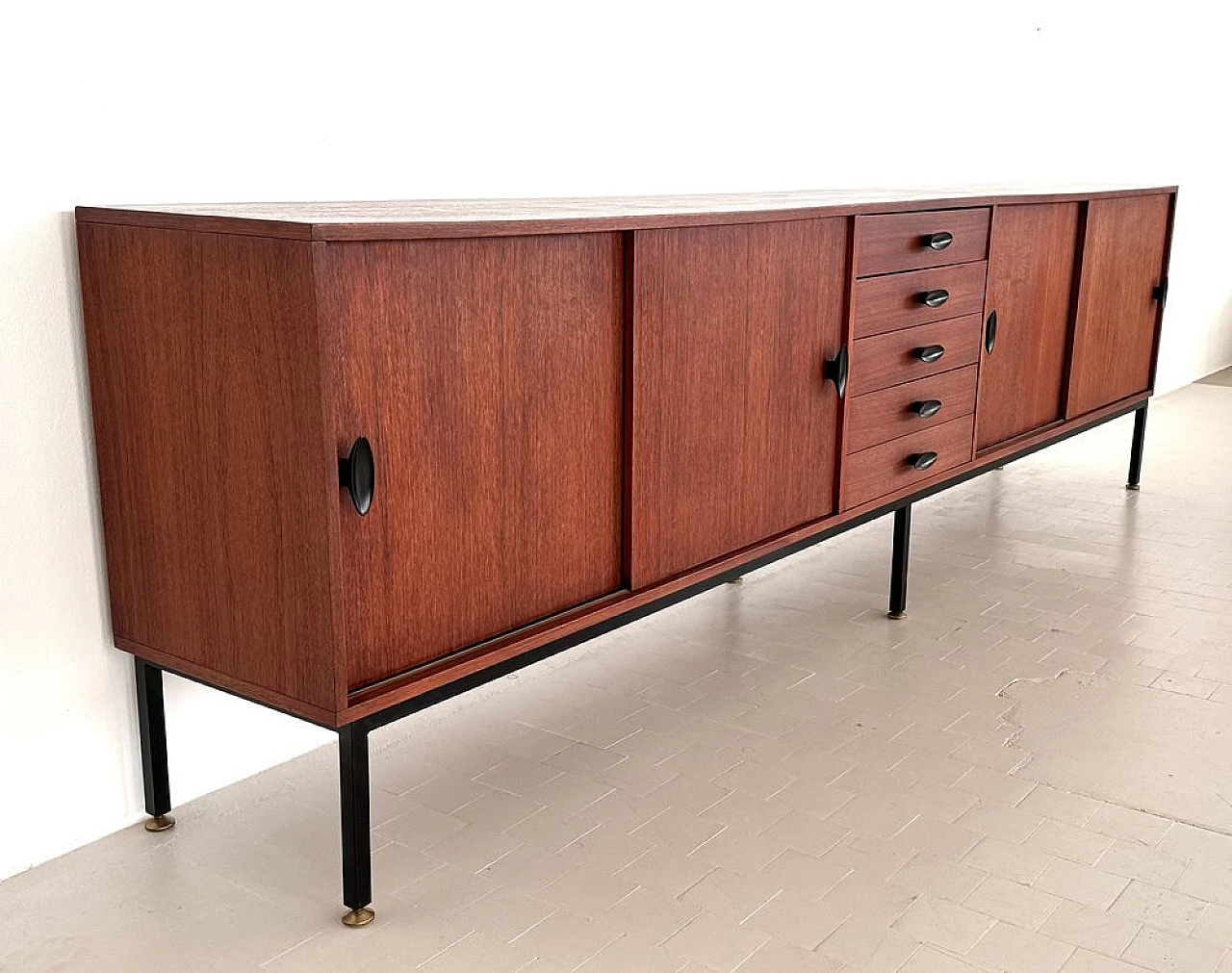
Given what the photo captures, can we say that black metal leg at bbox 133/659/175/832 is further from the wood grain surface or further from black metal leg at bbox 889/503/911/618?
black metal leg at bbox 889/503/911/618

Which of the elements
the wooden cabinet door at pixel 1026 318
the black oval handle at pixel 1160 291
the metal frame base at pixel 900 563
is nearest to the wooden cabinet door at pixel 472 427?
the metal frame base at pixel 900 563

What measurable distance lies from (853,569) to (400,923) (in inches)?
80.7

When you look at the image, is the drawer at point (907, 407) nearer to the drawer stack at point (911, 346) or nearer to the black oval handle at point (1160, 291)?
the drawer stack at point (911, 346)

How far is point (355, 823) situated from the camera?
1916 millimetres

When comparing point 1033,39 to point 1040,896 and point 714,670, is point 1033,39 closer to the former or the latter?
point 714,670

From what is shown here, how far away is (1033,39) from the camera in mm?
4996

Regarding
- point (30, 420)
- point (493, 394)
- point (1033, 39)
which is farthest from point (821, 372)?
point (1033, 39)

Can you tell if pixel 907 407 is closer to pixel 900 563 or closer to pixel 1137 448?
pixel 900 563

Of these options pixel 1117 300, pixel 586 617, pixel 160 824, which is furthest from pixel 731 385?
pixel 1117 300

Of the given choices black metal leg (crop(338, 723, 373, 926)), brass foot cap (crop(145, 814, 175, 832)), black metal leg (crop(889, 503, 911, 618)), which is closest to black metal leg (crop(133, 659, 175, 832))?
brass foot cap (crop(145, 814, 175, 832))

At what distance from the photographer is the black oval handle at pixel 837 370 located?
270 centimetres

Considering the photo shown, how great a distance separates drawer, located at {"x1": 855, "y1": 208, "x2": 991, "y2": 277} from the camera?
8.96 ft

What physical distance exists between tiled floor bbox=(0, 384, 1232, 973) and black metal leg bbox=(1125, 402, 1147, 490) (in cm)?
110

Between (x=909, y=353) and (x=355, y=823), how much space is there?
1.67 metres
